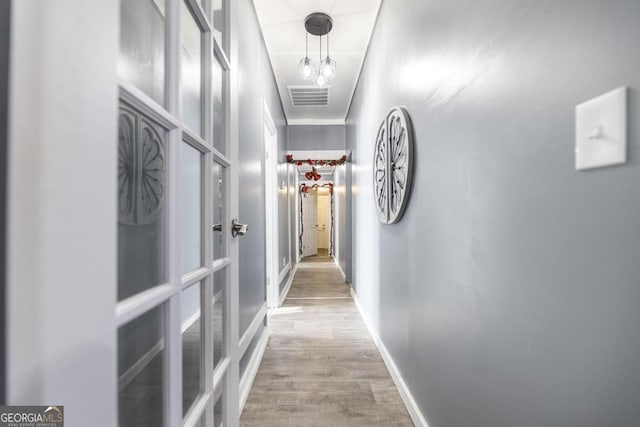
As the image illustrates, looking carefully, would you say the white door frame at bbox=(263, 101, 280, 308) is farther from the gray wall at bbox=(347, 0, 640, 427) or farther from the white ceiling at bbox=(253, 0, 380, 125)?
the gray wall at bbox=(347, 0, 640, 427)

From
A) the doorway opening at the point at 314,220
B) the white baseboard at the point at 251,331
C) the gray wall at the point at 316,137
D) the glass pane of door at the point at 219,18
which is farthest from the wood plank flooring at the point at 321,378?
the doorway opening at the point at 314,220

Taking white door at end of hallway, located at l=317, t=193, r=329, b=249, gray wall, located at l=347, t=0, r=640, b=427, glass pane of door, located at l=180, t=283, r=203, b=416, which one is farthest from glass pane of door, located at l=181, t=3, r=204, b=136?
white door at end of hallway, located at l=317, t=193, r=329, b=249

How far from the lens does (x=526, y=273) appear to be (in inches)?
28.9

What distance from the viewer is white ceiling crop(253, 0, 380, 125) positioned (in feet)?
7.22

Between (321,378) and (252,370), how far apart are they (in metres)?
0.43

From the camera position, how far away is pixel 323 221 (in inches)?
415

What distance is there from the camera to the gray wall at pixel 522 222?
52cm

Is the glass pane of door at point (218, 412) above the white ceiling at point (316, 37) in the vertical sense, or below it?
below

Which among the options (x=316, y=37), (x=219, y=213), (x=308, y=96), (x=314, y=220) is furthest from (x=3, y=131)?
(x=314, y=220)

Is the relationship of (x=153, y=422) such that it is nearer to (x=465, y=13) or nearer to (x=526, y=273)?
(x=526, y=273)

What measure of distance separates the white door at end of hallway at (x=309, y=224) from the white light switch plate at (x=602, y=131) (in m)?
7.77

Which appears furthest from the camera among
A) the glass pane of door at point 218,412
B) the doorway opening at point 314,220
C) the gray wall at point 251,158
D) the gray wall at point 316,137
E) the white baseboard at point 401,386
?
the doorway opening at point 314,220

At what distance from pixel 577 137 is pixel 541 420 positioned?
1.98 feet

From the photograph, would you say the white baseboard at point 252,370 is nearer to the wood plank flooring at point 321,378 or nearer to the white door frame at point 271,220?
the wood plank flooring at point 321,378
